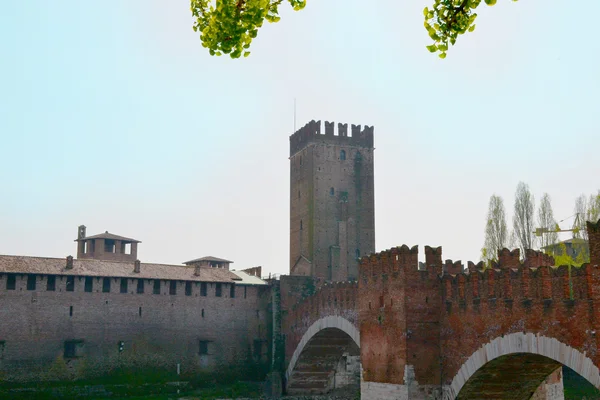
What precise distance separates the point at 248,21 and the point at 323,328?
26.9 meters

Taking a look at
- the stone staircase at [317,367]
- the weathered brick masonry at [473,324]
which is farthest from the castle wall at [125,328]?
the weathered brick masonry at [473,324]

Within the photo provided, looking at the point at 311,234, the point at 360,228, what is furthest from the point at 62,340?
the point at 360,228

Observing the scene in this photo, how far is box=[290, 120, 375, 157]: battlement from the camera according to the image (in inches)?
1757

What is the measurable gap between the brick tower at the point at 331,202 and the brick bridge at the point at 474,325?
14766 mm

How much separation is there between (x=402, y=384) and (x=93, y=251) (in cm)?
3006

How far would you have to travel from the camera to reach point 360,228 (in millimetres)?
44469

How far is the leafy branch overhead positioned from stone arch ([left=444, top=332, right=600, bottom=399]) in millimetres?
12269

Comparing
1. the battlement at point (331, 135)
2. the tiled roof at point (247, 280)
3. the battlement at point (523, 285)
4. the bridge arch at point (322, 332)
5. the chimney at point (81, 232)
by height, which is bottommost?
the bridge arch at point (322, 332)

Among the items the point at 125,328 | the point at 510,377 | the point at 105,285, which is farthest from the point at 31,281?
the point at 510,377

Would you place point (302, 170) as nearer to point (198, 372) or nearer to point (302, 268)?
point (302, 268)

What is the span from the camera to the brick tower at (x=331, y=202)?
43.1 meters

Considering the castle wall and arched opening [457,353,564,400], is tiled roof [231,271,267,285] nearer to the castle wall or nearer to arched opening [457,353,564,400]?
the castle wall

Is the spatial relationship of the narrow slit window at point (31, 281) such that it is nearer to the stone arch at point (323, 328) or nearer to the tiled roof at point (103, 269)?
the tiled roof at point (103, 269)

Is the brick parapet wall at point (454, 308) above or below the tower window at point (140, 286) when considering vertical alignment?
below
